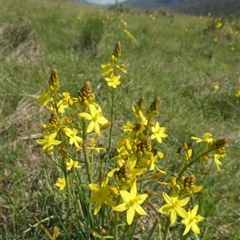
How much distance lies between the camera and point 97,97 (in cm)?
320

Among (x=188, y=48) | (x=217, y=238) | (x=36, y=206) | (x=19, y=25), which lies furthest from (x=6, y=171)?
(x=188, y=48)

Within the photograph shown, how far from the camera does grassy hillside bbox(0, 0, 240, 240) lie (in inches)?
75.1

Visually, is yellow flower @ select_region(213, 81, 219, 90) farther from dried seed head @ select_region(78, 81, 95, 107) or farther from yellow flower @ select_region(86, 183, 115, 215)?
yellow flower @ select_region(86, 183, 115, 215)

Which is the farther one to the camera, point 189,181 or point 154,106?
point 154,106

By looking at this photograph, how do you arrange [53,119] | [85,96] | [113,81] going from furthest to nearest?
[113,81] < [53,119] < [85,96]

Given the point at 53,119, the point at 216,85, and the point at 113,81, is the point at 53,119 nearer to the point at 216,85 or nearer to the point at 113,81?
the point at 113,81

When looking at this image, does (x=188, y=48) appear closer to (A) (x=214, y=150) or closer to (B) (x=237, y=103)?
(B) (x=237, y=103)

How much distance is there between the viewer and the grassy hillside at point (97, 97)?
1.91 meters

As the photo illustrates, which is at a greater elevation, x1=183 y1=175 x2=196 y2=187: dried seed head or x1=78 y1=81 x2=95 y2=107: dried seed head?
x1=78 y1=81 x2=95 y2=107: dried seed head

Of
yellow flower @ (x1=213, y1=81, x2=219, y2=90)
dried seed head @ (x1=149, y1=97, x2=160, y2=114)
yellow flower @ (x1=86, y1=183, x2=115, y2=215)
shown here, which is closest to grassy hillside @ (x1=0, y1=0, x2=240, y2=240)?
yellow flower @ (x1=213, y1=81, x2=219, y2=90)

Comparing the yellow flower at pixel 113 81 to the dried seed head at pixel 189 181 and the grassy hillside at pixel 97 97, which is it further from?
the dried seed head at pixel 189 181

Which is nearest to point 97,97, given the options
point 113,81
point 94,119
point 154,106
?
point 113,81

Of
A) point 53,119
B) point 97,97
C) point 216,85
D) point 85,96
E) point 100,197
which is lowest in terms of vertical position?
point 216,85

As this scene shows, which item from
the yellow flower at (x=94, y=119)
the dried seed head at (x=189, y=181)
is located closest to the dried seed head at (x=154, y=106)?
the yellow flower at (x=94, y=119)
